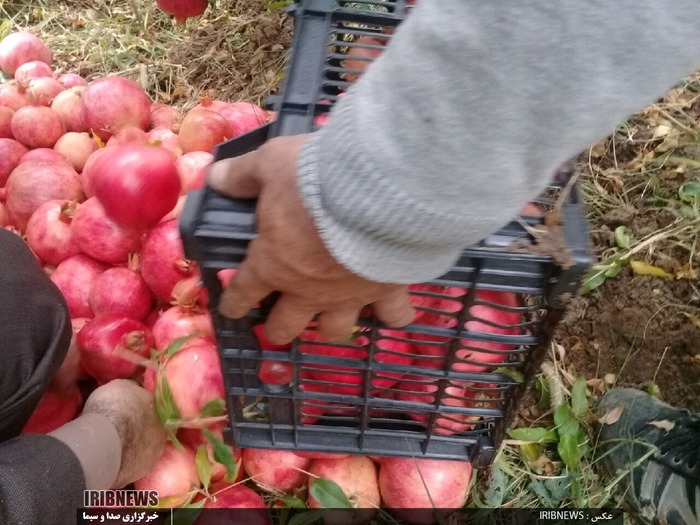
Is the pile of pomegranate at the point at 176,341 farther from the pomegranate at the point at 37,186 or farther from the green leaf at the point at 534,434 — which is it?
the green leaf at the point at 534,434

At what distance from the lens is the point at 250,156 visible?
2.16 feet

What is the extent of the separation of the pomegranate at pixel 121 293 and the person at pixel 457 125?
0.74 metres

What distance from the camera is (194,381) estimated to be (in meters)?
1.05

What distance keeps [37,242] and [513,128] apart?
1.25 m

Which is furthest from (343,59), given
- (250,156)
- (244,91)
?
(244,91)

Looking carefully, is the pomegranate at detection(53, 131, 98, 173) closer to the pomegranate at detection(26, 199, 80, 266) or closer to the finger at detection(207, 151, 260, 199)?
the pomegranate at detection(26, 199, 80, 266)

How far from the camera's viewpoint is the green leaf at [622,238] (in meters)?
1.46

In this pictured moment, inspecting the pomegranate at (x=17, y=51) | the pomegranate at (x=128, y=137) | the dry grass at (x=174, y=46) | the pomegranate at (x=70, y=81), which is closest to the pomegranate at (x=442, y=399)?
the pomegranate at (x=128, y=137)

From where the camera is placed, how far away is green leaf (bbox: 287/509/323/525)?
1.07 meters

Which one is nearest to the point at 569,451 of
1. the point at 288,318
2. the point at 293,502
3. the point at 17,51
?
the point at 293,502

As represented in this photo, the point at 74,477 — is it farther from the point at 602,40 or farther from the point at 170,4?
the point at 170,4

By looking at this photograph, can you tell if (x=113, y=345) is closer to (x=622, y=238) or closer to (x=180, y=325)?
(x=180, y=325)

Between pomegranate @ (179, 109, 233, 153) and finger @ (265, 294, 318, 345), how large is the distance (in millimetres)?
820

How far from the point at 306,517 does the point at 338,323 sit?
55 centimetres
